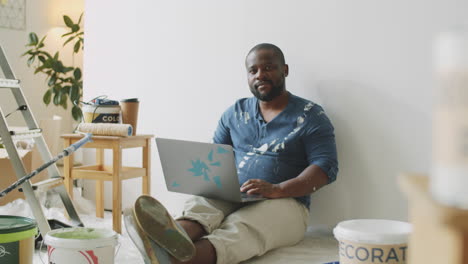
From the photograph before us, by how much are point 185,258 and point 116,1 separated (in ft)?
6.17

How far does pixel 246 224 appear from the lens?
6.66 feet

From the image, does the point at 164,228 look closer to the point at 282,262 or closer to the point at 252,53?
the point at 282,262

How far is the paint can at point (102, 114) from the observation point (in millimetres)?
2633

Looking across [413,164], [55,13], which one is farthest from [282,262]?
[55,13]

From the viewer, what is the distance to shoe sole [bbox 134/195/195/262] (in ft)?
5.39

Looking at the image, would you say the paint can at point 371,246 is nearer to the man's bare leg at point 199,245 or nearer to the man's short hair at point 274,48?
the man's bare leg at point 199,245

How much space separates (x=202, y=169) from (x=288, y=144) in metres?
0.42

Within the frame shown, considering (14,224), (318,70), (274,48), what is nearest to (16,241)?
(14,224)

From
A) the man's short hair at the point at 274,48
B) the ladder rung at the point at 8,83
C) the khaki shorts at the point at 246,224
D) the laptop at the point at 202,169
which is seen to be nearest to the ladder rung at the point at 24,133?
the ladder rung at the point at 8,83

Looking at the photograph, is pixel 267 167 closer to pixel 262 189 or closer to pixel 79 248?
Result: pixel 262 189

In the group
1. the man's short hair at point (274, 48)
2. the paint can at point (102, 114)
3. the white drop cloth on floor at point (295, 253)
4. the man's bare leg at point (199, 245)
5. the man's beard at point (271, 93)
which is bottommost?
the white drop cloth on floor at point (295, 253)

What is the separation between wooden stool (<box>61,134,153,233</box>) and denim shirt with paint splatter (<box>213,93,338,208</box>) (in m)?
0.52

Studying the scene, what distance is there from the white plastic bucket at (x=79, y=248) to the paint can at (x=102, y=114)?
1.01 metres

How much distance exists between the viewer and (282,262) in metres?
2.06
